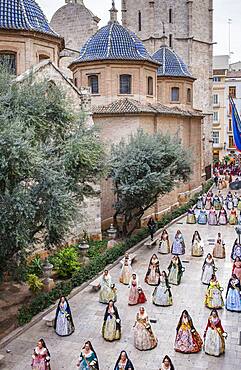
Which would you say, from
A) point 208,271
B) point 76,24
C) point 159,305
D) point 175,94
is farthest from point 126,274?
point 76,24

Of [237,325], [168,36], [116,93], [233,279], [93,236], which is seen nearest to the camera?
[237,325]

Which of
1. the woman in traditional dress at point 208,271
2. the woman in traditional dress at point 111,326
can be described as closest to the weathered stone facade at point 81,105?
the woman in traditional dress at point 208,271

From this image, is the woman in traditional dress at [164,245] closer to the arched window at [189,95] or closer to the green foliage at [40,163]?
the green foliage at [40,163]

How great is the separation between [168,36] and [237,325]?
35.2 m

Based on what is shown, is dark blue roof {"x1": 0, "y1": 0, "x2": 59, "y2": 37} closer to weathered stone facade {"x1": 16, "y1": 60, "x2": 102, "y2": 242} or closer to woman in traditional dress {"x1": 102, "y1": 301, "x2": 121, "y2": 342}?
weathered stone facade {"x1": 16, "y1": 60, "x2": 102, "y2": 242}

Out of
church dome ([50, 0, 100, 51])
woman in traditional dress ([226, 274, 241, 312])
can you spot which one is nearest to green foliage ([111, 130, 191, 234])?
woman in traditional dress ([226, 274, 241, 312])

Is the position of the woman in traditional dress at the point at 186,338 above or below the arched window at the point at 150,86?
below

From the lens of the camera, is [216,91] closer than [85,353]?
No

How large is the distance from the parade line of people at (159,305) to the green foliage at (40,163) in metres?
2.64

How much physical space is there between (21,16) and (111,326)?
15416 mm

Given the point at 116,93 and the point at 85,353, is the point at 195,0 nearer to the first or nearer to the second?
the point at 116,93

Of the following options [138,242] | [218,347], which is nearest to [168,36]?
[138,242]

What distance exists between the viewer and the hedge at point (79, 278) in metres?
14.7

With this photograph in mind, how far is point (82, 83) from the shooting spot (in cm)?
2955
